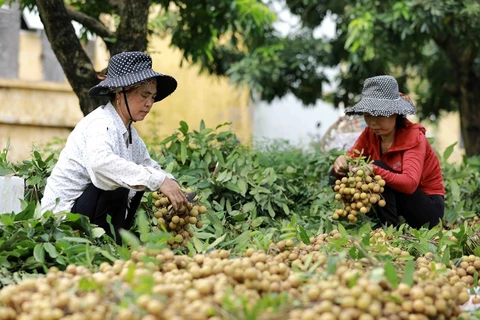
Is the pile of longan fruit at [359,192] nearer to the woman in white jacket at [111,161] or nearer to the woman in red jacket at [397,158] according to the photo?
the woman in red jacket at [397,158]

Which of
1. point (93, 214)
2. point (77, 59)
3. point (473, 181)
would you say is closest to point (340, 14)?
point (473, 181)

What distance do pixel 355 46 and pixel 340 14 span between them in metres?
1.52

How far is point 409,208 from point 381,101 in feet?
2.03

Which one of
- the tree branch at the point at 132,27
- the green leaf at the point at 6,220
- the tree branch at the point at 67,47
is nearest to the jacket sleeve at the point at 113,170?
the green leaf at the point at 6,220

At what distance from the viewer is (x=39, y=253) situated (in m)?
2.81

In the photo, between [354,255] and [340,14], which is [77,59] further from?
[340,14]

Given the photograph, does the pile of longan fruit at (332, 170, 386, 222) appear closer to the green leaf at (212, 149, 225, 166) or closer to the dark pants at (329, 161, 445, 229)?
the dark pants at (329, 161, 445, 229)


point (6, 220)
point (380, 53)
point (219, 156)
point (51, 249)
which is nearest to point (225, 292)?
point (51, 249)

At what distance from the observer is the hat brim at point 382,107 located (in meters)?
3.99

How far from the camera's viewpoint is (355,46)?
306 inches

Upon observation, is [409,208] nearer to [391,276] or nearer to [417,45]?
[391,276]

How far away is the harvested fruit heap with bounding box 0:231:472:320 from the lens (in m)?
1.97

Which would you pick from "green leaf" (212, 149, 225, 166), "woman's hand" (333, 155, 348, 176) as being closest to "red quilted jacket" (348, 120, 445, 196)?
"woman's hand" (333, 155, 348, 176)

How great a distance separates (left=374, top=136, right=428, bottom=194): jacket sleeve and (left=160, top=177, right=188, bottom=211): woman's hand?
4.10ft
